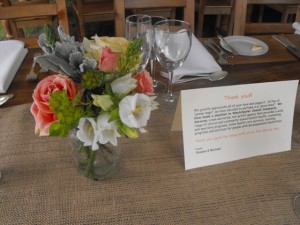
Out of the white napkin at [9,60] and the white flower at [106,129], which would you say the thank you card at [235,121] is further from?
the white napkin at [9,60]

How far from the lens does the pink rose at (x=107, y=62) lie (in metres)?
0.37

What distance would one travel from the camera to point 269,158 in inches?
21.3

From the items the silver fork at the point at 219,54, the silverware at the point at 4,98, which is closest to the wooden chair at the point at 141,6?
the silver fork at the point at 219,54

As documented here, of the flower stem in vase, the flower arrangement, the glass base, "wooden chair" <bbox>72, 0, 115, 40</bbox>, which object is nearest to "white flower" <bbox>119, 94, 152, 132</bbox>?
the flower arrangement

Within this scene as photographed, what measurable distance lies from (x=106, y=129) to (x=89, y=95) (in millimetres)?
52

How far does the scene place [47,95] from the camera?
0.36 meters

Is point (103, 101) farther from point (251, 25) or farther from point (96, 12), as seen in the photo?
point (96, 12)

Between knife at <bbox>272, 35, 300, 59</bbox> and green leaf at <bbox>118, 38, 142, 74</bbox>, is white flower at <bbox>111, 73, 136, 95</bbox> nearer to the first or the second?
green leaf at <bbox>118, 38, 142, 74</bbox>

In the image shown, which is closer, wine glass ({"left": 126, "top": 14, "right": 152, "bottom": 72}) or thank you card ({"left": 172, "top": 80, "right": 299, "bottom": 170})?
thank you card ({"left": 172, "top": 80, "right": 299, "bottom": 170})

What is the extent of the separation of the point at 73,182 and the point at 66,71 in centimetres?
19

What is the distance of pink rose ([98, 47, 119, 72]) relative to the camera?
0.37 m

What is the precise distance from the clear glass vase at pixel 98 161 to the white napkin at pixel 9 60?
0.34m

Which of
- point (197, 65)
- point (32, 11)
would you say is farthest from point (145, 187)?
point (32, 11)

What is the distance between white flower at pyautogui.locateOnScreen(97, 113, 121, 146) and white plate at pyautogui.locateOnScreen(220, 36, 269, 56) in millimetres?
639
